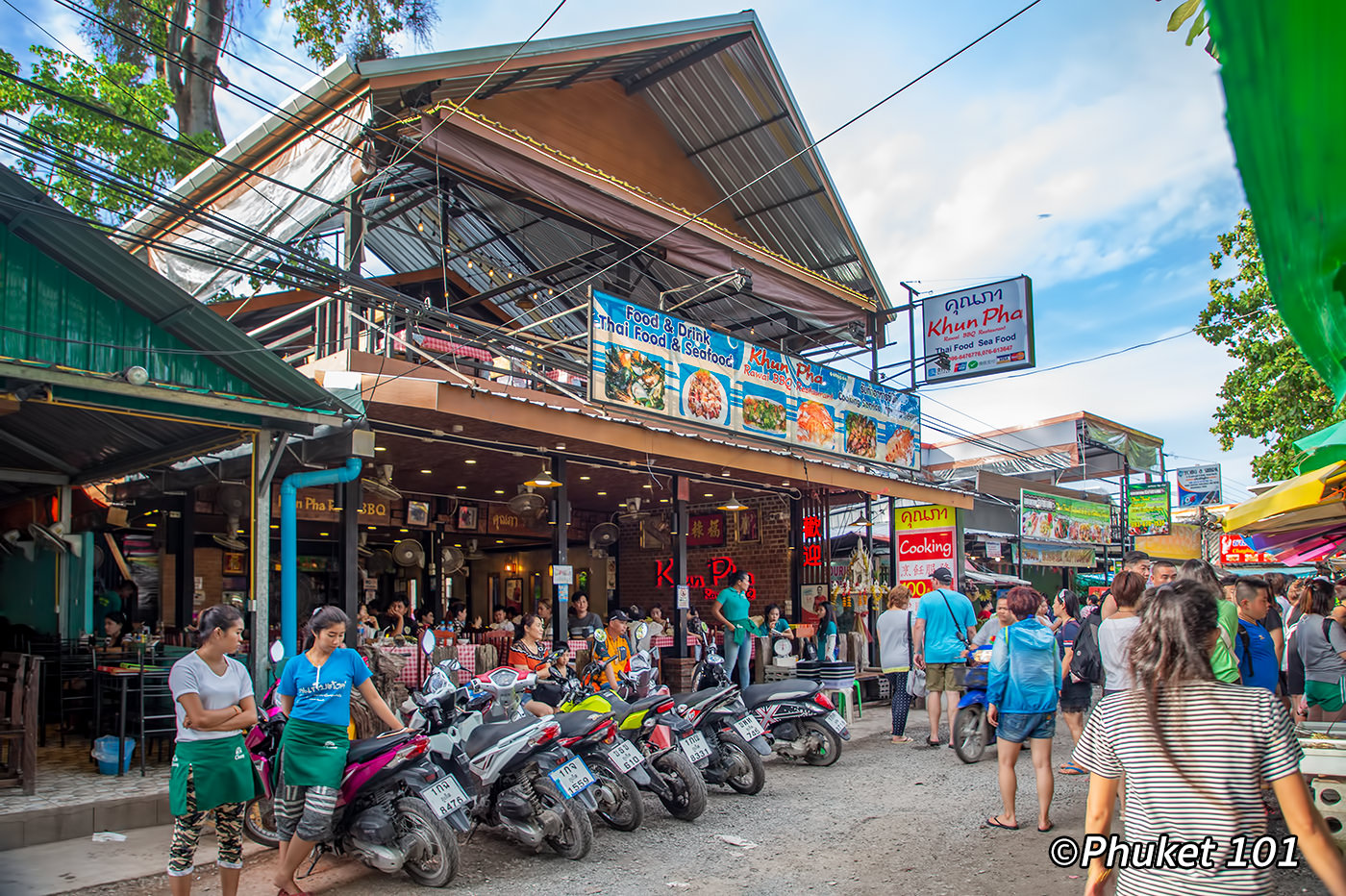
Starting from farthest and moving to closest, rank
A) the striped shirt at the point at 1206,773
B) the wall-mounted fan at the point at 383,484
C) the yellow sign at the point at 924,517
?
the yellow sign at the point at 924,517 → the wall-mounted fan at the point at 383,484 → the striped shirt at the point at 1206,773

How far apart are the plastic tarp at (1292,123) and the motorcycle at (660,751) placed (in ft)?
17.6

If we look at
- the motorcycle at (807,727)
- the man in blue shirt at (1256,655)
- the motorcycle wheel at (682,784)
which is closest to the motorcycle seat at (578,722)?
the motorcycle wheel at (682,784)

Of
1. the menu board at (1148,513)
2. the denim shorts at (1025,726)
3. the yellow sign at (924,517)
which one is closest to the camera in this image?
the denim shorts at (1025,726)

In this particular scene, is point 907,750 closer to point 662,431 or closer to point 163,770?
point 662,431

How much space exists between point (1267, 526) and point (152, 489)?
1267 cm

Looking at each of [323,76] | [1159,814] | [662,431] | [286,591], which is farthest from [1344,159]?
[323,76]

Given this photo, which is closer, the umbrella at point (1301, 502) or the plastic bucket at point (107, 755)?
the umbrella at point (1301, 502)

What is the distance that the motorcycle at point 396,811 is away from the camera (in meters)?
5.36

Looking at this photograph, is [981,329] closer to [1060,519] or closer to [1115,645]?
[1060,519]

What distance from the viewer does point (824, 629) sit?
14.7 m

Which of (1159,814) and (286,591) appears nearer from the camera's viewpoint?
(1159,814)

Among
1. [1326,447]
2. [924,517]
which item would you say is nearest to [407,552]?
[924,517]

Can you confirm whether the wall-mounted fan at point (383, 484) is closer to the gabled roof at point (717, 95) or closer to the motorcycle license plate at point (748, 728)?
the gabled roof at point (717, 95)

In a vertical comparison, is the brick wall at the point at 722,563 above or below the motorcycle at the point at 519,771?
above
